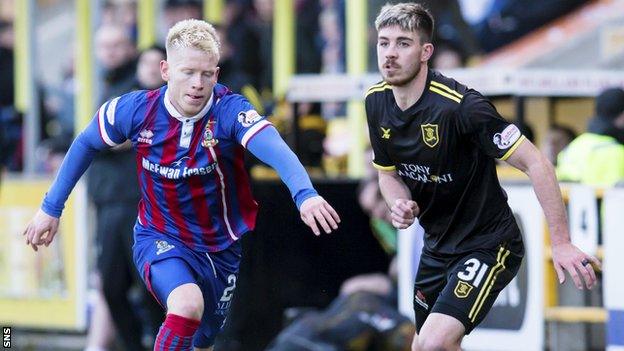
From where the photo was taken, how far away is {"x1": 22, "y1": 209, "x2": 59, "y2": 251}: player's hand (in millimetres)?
7703

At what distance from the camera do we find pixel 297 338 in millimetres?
10844

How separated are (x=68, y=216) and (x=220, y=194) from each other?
538cm

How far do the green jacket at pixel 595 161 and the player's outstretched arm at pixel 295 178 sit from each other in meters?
3.29

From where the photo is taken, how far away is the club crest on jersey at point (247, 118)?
7559 millimetres

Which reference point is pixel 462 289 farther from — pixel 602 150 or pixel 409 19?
pixel 602 150

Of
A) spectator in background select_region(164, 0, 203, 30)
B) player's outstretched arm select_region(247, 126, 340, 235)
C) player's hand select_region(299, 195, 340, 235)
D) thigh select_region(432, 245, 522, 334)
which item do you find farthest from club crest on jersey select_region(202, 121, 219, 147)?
spectator in background select_region(164, 0, 203, 30)

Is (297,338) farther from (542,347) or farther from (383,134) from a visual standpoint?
(383,134)

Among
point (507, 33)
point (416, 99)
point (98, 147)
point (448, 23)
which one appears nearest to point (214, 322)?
point (98, 147)

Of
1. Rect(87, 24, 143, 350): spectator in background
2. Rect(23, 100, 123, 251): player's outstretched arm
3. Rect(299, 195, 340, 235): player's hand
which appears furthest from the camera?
Rect(87, 24, 143, 350): spectator in background

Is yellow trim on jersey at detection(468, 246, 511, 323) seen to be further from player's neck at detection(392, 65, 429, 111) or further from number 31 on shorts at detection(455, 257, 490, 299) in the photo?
player's neck at detection(392, 65, 429, 111)

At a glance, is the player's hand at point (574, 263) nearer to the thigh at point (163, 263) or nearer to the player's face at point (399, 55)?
the player's face at point (399, 55)

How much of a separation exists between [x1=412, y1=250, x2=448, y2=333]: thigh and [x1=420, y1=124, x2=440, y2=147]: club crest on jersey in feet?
2.11

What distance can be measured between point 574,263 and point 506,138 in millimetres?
689

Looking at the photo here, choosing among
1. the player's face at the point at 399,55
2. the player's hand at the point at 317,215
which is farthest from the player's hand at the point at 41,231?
the player's face at the point at 399,55
